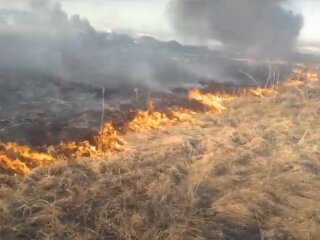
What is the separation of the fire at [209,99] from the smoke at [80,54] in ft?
4.89

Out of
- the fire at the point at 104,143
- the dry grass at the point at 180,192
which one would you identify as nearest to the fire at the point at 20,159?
the fire at the point at 104,143

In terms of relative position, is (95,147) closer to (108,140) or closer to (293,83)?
(108,140)

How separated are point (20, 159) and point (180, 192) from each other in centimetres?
347

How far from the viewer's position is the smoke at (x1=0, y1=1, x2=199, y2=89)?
16.7 meters

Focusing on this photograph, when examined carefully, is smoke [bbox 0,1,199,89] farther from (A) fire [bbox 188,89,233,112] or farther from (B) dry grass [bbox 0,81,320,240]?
(B) dry grass [bbox 0,81,320,240]

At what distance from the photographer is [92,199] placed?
7.66m

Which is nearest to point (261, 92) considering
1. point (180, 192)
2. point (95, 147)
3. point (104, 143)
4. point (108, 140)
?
point (108, 140)

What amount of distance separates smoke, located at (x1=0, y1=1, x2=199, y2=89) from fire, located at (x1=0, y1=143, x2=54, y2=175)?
6557 mm

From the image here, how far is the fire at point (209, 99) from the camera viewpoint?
46.9 feet

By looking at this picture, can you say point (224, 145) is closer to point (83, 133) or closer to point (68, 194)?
point (83, 133)

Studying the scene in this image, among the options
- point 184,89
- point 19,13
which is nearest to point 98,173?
point 184,89

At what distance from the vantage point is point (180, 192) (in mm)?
8078

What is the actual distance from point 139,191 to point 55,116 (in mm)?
4669

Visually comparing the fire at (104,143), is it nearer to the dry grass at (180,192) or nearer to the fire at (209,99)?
the fire at (209,99)
